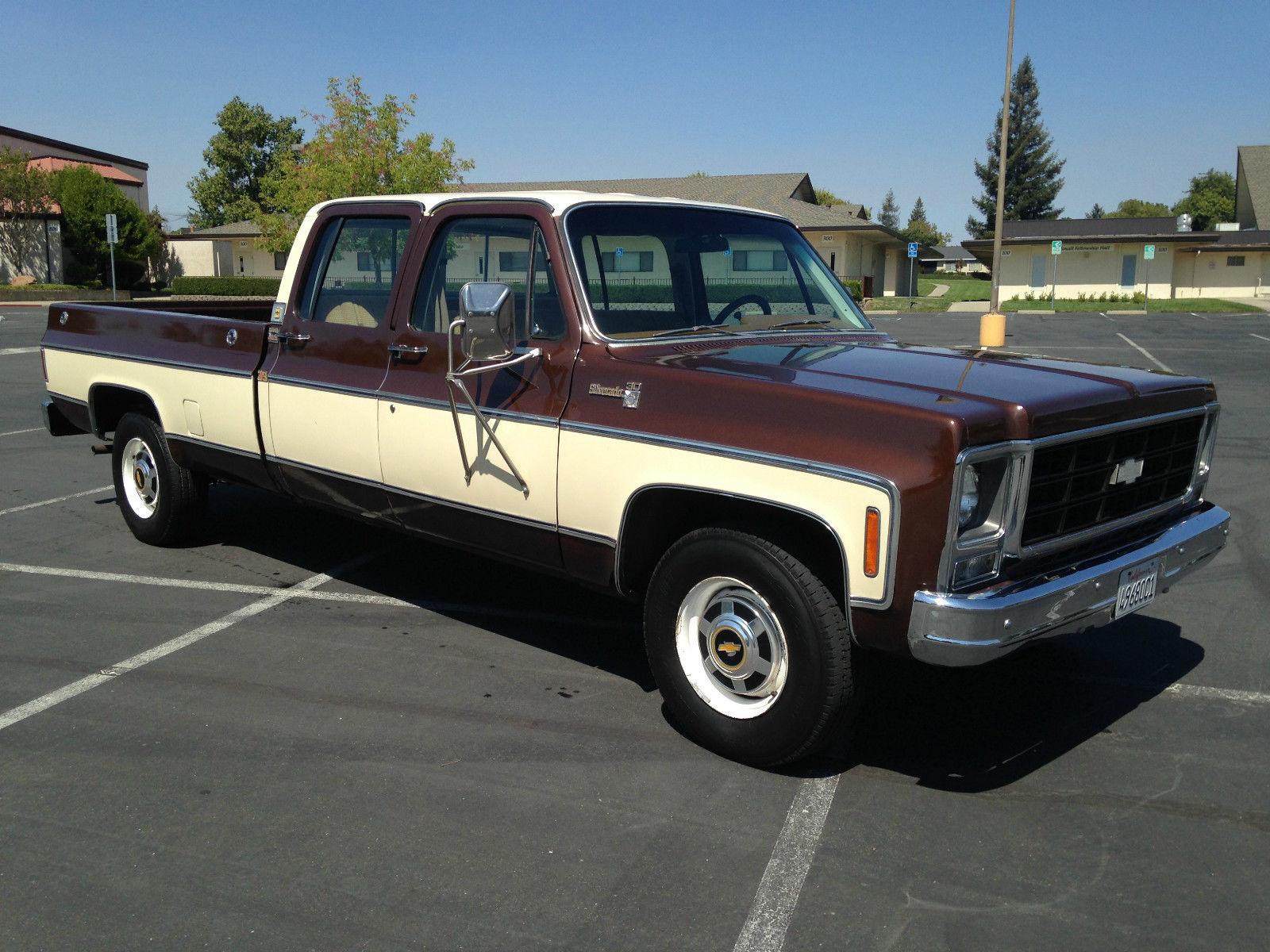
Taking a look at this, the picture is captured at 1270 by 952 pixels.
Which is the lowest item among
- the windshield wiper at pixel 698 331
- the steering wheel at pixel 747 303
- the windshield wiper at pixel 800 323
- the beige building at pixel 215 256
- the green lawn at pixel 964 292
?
the green lawn at pixel 964 292

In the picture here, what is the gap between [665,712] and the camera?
14.8 ft

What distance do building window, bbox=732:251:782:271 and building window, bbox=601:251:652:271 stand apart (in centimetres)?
48

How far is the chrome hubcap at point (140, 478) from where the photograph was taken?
688cm

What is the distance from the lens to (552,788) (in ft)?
12.6

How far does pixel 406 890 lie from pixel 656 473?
161 cm

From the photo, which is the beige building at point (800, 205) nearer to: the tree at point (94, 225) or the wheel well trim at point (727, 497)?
the tree at point (94, 225)

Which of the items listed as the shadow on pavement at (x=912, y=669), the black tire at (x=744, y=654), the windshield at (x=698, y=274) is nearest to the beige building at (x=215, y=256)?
the shadow on pavement at (x=912, y=669)

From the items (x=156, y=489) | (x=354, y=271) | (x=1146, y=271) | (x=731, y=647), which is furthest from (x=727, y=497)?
(x=1146, y=271)

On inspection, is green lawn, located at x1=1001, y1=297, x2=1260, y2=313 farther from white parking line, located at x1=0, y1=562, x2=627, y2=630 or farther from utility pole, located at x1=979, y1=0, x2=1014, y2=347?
white parking line, located at x1=0, y1=562, x2=627, y2=630

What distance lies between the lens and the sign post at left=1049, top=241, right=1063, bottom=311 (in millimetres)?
50344

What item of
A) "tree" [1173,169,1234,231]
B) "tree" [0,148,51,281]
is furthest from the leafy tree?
"tree" [0,148,51,281]

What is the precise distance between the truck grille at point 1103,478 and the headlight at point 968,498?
0.77ft

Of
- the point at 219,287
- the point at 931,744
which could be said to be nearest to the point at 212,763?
the point at 931,744

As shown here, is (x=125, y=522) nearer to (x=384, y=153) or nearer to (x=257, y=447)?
(x=257, y=447)
